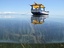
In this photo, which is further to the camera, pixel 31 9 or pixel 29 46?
pixel 31 9

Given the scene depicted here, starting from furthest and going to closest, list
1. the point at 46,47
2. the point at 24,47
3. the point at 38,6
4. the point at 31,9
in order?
the point at 38,6 < the point at 31,9 < the point at 46,47 < the point at 24,47

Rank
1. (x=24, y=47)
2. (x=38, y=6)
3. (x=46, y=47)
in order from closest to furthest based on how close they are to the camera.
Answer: (x=24, y=47)
(x=46, y=47)
(x=38, y=6)

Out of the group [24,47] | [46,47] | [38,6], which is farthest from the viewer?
[38,6]

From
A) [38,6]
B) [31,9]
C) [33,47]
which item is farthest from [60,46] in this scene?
[38,6]

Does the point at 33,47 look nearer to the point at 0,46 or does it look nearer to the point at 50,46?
the point at 50,46

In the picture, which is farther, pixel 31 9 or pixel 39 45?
pixel 31 9

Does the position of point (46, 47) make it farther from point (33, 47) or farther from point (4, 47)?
point (4, 47)

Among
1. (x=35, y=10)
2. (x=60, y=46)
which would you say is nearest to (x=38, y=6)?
(x=35, y=10)

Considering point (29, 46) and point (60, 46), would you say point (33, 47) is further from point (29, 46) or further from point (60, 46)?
point (60, 46)

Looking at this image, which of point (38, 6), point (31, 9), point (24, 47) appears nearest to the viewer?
point (24, 47)
